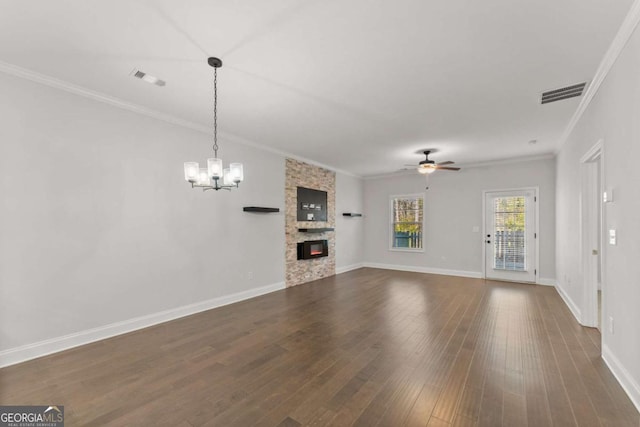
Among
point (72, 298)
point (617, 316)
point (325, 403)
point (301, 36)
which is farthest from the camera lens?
point (72, 298)

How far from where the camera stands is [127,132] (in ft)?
12.5

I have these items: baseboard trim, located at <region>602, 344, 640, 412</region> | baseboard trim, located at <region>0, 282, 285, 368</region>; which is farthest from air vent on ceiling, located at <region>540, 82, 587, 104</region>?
baseboard trim, located at <region>0, 282, 285, 368</region>

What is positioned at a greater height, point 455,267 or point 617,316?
point 617,316

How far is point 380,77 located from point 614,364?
3610 millimetres

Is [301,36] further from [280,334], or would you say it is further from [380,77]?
[280,334]

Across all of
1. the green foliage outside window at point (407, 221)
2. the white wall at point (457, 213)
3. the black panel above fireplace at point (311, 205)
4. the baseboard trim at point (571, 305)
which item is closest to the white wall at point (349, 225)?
the white wall at point (457, 213)

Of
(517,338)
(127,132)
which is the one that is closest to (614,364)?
(517,338)

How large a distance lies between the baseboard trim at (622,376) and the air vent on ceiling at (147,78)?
5.23m

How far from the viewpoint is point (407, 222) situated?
28.2ft

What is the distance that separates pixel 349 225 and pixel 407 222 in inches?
69.5

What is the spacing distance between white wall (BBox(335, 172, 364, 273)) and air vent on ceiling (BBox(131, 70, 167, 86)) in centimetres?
558

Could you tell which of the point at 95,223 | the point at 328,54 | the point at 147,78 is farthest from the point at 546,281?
the point at 95,223

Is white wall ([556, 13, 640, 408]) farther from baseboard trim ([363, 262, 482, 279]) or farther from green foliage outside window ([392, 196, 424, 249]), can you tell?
green foliage outside window ([392, 196, 424, 249])

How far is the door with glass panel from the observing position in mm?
6684
